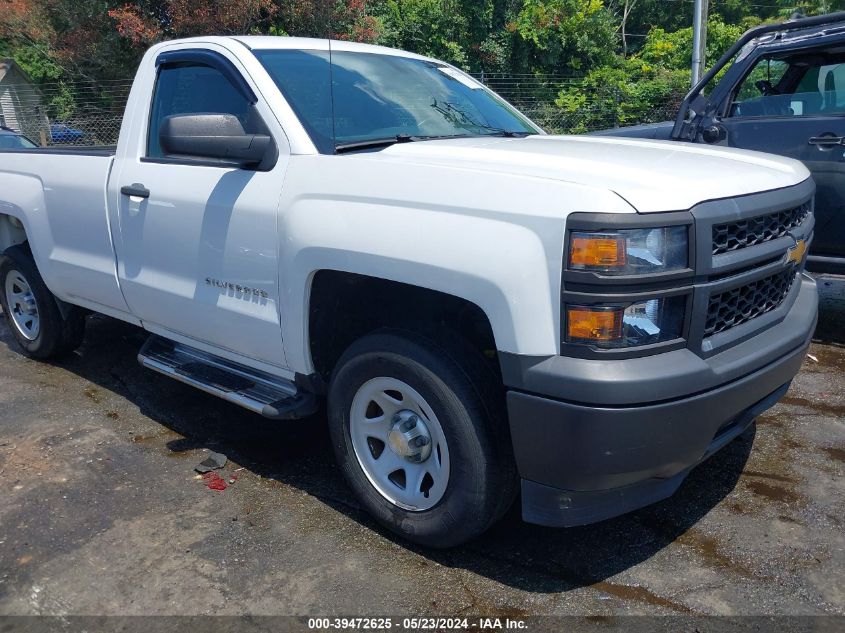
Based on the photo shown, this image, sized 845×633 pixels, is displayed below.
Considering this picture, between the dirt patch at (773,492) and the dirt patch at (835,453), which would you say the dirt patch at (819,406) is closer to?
the dirt patch at (835,453)

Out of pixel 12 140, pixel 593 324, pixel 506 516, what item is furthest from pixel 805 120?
pixel 12 140

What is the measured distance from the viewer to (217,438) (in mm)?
4223

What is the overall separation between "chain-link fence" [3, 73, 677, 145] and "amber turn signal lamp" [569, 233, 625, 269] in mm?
12572

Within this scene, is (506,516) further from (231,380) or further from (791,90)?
(791,90)

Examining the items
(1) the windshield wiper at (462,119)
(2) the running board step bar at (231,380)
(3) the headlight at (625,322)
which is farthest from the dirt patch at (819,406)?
(2) the running board step bar at (231,380)

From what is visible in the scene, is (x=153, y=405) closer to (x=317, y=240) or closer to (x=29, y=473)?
(x=29, y=473)

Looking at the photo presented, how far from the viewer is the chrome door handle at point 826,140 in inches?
201

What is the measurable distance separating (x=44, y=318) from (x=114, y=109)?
11.2m

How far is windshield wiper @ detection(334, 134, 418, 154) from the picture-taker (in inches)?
127

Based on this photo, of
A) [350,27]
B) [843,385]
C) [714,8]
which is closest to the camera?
[843,385]

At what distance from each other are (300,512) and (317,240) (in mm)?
1237

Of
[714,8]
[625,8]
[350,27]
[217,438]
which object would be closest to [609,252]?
[217,438]

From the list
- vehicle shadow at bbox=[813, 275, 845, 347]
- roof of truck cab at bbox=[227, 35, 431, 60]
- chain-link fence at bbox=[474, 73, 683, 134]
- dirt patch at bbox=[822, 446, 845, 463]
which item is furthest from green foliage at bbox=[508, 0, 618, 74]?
dirt patch at bbox=[822, 446, 845, 463]

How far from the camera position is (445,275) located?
8.50ft
